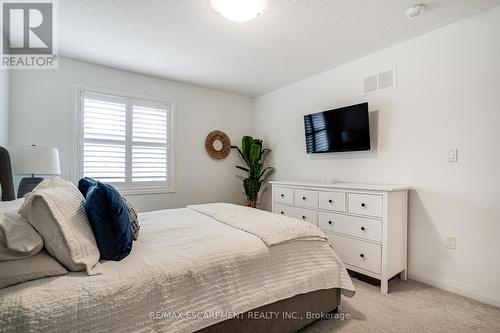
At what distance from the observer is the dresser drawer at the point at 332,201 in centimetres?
252

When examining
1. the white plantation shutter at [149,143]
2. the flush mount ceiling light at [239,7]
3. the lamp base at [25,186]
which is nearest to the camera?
the flush mount ceiling light at [239,7]

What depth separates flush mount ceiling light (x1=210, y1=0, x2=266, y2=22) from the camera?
5.93 ft

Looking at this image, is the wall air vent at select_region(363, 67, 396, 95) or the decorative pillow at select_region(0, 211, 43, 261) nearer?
the decorative pillow at select_region(0, 211, 43, 261)

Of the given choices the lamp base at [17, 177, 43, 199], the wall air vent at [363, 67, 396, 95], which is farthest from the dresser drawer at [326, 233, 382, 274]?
the lamp base at [17, 177, 43, 199]

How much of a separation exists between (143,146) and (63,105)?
1039 millimetres

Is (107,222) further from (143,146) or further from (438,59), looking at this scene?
(438,59)

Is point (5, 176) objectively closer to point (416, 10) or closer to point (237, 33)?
point (237, 33)

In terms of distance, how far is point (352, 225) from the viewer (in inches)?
95.4

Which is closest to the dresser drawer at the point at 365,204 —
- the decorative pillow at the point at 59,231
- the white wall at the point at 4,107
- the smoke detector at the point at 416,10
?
the smoke detector at the point at 416,10

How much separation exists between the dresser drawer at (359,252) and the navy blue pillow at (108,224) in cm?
207

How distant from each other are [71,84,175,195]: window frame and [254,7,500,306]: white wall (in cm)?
261

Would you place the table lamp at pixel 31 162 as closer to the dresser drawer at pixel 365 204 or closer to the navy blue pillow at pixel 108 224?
the navy blue pillow at pixel 108 224

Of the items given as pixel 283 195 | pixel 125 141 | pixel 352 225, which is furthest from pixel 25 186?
pixel 352 225

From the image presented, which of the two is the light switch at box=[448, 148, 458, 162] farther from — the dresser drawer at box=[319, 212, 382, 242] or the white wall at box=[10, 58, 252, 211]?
the white wall at box=[10, 58, 252, 211]
